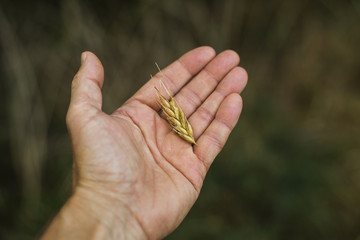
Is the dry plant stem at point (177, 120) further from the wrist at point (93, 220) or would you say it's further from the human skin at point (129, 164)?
the wrist at point (93, 220)

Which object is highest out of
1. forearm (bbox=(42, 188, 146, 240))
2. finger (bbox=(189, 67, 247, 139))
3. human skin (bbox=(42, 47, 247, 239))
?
finger (bbox=(189, 67, 247, 139))

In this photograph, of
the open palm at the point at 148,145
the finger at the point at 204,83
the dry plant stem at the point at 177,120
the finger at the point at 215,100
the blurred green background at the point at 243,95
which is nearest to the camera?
the open palm at the point at 148,145

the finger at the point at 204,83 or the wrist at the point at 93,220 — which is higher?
the finger at the point at 204,83

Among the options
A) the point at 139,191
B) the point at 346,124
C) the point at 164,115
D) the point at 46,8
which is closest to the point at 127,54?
the point at 46,8

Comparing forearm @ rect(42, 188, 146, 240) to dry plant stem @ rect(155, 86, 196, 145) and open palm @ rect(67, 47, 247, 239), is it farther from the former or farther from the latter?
dry plant stem @ rect(155, 86, 196, 145)

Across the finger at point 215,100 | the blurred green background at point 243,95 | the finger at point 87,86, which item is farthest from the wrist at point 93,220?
the blurred green background at point 243,95

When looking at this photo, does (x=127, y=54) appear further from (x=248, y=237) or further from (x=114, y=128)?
(x=248, y=237)

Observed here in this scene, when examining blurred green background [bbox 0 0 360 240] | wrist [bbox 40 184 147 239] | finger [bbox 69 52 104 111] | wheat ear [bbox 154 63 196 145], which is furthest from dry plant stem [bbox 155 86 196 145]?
blurred green background [bbox 0 0 360 240]
